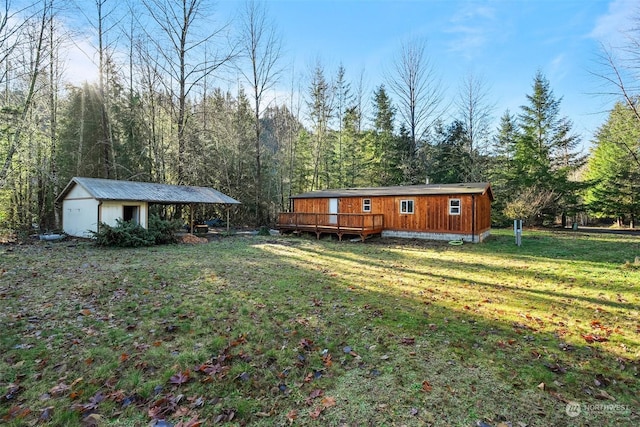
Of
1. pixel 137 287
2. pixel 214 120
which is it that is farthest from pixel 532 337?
pixel 214 120

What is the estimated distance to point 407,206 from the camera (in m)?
16.3

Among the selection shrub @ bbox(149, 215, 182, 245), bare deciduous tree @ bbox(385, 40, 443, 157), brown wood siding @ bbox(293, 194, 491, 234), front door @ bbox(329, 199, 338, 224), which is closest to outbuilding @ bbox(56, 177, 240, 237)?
shrub @ bbox(149, 215, 182, 245)

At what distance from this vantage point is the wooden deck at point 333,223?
52.7 ft

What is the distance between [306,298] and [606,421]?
440 cm

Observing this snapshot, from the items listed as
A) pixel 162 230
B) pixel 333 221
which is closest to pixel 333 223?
pixel 333 221

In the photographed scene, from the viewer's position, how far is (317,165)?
26.8 metres

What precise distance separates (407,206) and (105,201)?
14889 mm

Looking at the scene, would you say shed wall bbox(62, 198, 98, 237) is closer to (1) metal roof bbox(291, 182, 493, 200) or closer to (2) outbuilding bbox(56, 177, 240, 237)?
(2) outbuilding bbox(56, 177, 240, 237)

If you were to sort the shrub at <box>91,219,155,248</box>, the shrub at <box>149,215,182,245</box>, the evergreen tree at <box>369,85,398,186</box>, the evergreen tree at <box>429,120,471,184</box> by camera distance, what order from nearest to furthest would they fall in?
the shrub at <box>91,219,155,248</box> → the shrub at <box>149,215,182,245</box> → the evergreen tree at <box>429,120,471,184</box> → the evergreen tree at <box>369,85,398,186</box>

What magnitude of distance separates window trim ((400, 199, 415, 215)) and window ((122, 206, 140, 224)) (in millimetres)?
14079

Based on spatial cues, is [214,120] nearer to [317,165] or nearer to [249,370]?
[317,165]

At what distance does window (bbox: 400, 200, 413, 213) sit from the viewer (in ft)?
53.0

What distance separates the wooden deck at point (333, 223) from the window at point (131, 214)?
26.0 ft

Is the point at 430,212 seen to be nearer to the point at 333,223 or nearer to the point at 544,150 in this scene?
the point at 333,223
